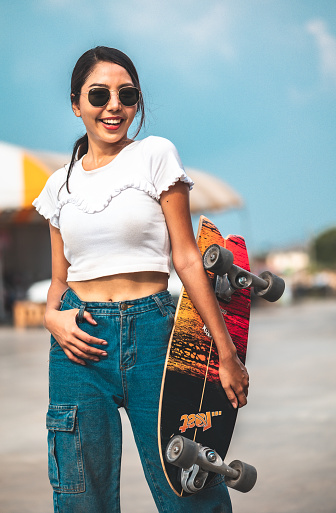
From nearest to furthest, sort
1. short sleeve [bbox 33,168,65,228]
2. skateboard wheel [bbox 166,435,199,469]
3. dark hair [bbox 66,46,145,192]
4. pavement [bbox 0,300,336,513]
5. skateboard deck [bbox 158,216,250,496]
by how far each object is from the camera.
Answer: skateboard wheel [bbox 166,435,199,469] < skateboard deck [bbox 158,216,250,496] < dark hair [bbox 66,46,145,192] < short sleeve [bbox 33,168,65,228] < pavement [bbox 0,300,336,513]

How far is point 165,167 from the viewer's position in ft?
6.21

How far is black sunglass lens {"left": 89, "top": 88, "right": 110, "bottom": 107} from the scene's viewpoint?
1.97 meters

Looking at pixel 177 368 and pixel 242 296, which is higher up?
pixel 242 296

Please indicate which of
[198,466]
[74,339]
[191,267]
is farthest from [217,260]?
[198,466]

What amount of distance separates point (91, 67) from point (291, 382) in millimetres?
5410

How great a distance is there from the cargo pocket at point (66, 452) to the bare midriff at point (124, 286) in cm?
33

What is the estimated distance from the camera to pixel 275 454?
14.0 feet

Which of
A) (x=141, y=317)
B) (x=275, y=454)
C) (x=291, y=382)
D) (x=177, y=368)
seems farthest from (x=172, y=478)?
(x=291, y=382)

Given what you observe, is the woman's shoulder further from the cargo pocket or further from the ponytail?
the cargo pocket

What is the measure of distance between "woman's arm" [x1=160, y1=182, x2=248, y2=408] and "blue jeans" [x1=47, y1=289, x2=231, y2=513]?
115 millimetres

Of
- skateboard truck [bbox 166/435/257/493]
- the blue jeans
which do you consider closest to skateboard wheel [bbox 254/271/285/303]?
the blue jeans

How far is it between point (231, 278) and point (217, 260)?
0.13m

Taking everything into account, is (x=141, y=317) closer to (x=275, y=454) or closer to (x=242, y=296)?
(x=242, y=296)

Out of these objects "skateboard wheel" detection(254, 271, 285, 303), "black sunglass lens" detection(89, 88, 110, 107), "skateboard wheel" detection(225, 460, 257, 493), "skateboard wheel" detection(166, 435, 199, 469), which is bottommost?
"skateboard wheel" detection(225, 460, 257, 493)
